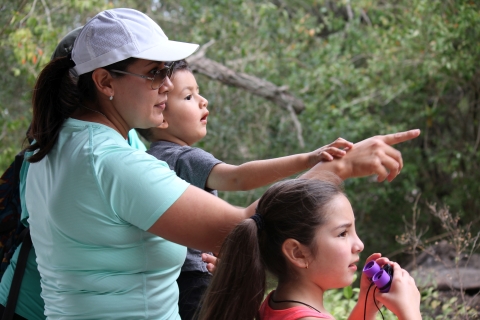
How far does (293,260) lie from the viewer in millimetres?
1703

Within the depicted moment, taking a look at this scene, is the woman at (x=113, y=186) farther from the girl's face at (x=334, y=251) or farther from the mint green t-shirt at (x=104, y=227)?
the girl's face at (x=334, y=251)

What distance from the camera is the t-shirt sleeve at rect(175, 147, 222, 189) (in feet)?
6.91

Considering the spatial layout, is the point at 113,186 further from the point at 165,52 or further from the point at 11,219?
the point at 11,219

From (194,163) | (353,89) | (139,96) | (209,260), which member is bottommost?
(353,89)

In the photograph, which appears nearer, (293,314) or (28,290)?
(293,314)

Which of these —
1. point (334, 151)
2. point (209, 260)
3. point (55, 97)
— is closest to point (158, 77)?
point (55, 97)

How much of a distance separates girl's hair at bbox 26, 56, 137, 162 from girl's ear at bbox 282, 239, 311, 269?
0.65m

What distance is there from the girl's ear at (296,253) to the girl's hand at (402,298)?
0.72 feet

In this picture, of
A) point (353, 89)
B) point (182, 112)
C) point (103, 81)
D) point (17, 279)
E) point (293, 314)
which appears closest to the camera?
point (293, 314)

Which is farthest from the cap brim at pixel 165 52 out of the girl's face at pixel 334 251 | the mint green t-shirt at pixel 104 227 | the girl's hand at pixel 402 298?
the girl's hand at pixel 402 298

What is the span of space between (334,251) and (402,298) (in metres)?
0.21

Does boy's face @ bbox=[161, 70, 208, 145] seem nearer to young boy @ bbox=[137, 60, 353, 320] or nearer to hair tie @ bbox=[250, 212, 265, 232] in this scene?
young boy @ bbox=[137, 60, 353, 320]

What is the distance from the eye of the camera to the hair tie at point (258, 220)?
5.45 ft

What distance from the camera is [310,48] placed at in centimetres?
794
